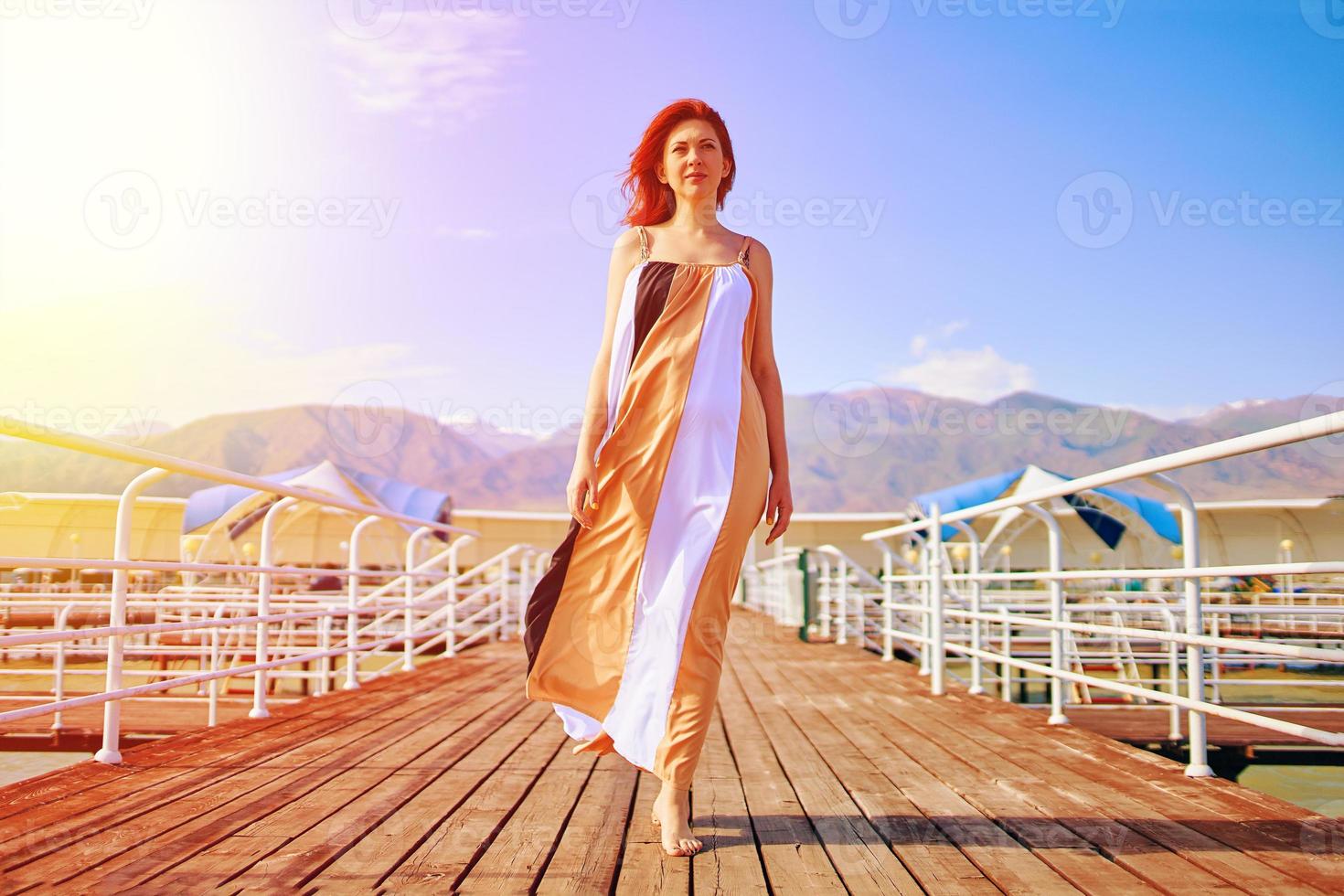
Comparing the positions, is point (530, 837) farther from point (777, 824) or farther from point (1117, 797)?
point (1117, 797)

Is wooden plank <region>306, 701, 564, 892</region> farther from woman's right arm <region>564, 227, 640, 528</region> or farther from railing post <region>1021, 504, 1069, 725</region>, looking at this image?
railing post <region>1021, 504, 1069, 725</region>

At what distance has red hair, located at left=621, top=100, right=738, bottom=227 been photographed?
225 centimetres

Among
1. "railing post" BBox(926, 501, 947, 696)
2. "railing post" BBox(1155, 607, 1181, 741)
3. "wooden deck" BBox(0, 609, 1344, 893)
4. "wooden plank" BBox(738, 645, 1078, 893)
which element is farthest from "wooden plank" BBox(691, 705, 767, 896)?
"railing post" BBox(926, 501, 947, 696)

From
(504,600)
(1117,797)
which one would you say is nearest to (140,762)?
(1117,797)

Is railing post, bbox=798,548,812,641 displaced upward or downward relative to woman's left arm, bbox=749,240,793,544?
downward

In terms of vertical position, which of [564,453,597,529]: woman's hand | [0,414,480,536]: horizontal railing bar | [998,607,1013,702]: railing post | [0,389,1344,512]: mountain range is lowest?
[998,607,1013,702]: railing post

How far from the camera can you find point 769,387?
7.41 ft

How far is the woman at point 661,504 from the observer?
6.57ft

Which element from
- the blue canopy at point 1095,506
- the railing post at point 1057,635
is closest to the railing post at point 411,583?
the railing post at point 1057,635

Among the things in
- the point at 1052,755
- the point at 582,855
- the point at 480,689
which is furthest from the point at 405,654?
the point at 582,855

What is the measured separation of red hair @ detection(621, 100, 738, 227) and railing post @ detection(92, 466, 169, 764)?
4.65ft

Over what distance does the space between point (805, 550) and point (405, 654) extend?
16.1ft

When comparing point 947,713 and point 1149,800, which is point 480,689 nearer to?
point 947,713

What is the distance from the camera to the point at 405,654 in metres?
6.05
